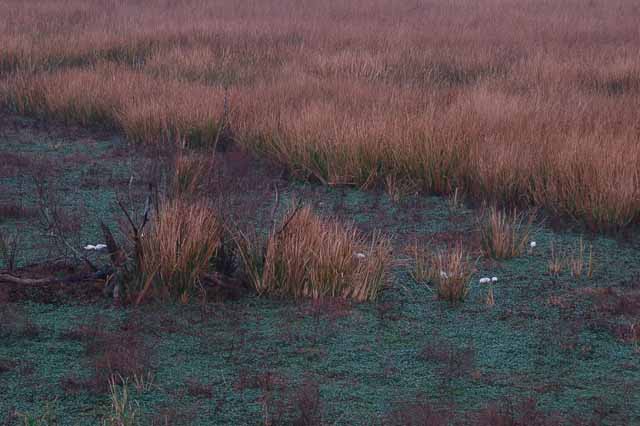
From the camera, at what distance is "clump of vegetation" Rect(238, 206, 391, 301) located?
526 centimetres

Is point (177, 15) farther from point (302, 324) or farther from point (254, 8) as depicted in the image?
point (302, 324)

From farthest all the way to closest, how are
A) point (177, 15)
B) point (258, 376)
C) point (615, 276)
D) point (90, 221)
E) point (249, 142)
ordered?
point (177, 15) → point (249, 142) → point (90, 221) → point (615, 276) → point (258, 376)

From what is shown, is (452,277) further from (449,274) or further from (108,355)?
(108,355)

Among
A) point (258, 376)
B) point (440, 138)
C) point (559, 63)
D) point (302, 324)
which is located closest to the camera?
point (258, 376)

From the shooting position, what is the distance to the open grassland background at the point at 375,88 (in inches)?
298

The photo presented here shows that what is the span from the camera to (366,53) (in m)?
13.0

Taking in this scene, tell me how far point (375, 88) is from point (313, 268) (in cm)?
574

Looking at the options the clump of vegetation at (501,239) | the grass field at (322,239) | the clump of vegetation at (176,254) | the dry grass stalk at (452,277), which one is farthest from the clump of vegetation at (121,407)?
the clump of vegetation at (501,239)

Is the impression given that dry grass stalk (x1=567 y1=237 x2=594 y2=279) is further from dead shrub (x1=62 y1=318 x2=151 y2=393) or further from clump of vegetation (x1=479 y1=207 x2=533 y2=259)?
dead shrub (x1=62 y1=318 x2=151 y2=393)

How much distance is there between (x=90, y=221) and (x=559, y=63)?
25.1ft

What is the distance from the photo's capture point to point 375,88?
10.7 m

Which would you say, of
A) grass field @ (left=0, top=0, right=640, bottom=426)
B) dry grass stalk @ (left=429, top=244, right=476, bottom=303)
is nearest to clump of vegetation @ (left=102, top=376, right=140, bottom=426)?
grass field @ (left=0, top=0, right=640, bottom=426)

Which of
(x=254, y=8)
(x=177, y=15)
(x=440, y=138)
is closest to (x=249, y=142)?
(x=440, y=138)

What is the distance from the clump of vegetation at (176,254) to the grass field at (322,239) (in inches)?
0.6
